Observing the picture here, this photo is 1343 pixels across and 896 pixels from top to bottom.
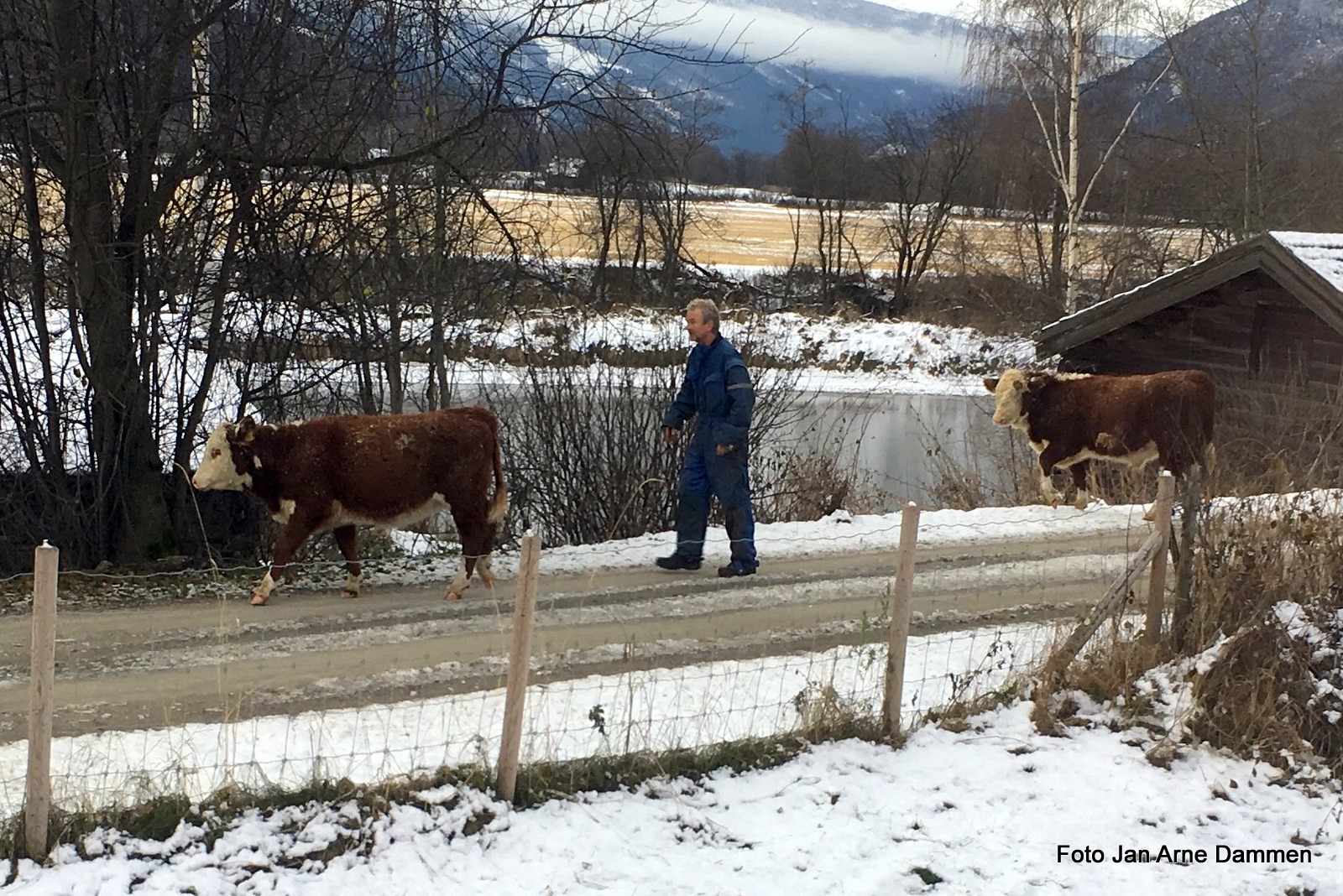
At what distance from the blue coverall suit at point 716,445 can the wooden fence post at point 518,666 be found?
4.07 meters

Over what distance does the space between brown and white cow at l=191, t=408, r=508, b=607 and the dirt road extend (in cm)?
64

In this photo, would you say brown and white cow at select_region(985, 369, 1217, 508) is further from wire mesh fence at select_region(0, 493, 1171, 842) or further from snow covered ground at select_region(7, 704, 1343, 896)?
snow covered ground at select_region(7, 704, 1343, 896)

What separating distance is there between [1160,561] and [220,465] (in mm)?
6768

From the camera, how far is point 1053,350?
17766 mm

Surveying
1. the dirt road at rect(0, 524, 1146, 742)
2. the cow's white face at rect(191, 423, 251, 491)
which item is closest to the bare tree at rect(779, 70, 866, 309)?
the dirt road at rect(0, 524, 1146, 742)

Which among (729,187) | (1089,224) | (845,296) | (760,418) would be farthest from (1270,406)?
(729,187)

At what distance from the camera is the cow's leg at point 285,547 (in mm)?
8898

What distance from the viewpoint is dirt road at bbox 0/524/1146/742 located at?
6.94 metres

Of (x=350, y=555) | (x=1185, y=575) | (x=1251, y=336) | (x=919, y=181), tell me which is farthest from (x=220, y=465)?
(x=919, y=181)

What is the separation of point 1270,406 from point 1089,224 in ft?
71.9

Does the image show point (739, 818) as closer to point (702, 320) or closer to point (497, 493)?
point (497, 493)

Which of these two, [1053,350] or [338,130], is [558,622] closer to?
[338,130]

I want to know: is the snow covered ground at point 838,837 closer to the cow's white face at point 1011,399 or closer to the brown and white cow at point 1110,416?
the brown and white cow at point 1110,416

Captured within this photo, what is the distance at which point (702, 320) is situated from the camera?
31.5ft
